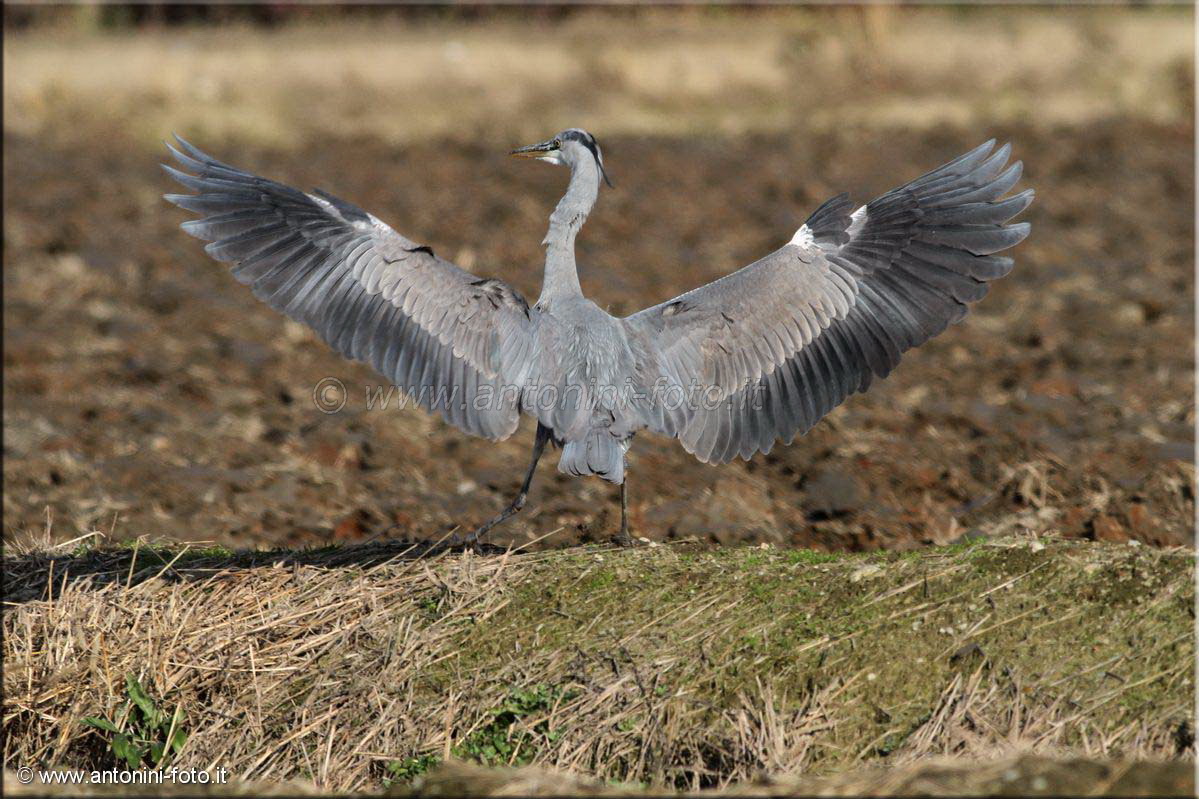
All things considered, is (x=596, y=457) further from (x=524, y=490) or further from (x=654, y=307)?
(x=654, y=307)

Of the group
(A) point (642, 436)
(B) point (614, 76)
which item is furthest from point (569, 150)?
(B) point (614, 76)

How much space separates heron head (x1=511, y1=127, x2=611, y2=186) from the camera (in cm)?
691

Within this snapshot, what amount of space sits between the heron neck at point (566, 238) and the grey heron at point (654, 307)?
11 millimetres

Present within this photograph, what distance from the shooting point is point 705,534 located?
765cm

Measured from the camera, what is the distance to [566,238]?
673 centimetres

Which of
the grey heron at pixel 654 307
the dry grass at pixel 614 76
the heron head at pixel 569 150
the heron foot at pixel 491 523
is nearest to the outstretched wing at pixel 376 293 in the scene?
the grey heron at pixel 654 307

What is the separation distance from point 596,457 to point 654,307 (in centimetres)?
87

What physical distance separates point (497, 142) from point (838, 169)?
5353 mm

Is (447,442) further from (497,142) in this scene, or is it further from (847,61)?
(847,61)

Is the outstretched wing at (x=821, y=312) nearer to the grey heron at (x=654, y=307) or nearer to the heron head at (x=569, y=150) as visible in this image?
the grey heron at (x=654, y=307)
